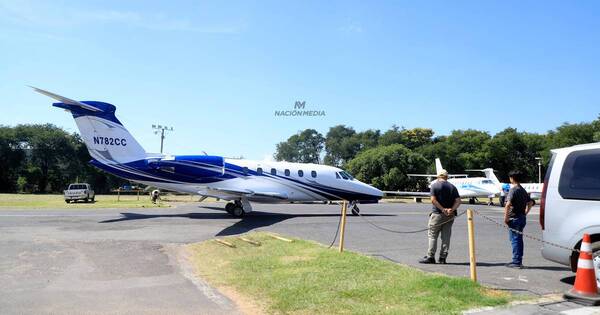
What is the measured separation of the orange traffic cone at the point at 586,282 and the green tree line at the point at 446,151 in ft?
190

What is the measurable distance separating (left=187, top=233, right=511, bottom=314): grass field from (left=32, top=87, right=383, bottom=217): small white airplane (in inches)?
448

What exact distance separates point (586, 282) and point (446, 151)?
3046 inches

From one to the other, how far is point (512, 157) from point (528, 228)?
217 ft

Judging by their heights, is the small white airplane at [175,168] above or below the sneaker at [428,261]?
above

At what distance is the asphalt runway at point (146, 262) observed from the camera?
6.71 meters

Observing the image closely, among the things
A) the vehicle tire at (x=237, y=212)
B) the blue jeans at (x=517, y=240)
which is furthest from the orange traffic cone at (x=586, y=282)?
the vehicle tire at (x=237, y=212)

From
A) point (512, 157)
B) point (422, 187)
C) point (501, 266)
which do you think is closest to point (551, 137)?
point (512, 157)

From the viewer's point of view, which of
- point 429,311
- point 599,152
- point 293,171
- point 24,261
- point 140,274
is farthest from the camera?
point 293,171

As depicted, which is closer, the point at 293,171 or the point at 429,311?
the point at 429,311

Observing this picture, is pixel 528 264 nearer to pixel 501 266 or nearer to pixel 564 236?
pixel 501 266

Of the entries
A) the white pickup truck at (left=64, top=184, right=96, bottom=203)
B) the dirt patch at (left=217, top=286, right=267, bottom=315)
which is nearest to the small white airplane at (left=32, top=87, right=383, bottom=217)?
the dirt patch at (left=217, top=286, right=267, bottom=315)

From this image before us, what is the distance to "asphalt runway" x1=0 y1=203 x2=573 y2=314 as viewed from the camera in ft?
22.0

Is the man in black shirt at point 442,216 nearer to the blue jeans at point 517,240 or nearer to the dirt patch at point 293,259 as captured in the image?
the blue jeans at point 517,240

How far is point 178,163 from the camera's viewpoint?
21453 millimetres
